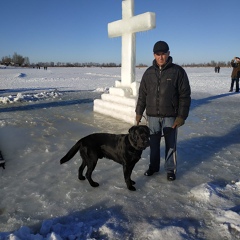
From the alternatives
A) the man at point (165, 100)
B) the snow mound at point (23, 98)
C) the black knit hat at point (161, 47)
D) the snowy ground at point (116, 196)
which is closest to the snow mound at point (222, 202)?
the snowy ground at point (116, 196)

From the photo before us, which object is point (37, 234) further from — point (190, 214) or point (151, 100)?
point (151, 100)

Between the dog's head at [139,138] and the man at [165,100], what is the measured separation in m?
0.60

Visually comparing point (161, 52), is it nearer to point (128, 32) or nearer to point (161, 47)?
point (161, 47)

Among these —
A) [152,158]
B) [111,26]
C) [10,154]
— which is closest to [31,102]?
[111,26]

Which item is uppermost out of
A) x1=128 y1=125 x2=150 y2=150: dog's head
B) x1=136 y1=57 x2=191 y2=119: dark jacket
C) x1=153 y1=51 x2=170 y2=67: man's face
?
x1=153 y1=51 x2=170 y2=67: man's face

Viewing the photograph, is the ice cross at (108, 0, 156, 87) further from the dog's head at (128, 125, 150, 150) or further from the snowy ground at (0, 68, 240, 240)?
the dog's head at (128, 125, 150, 150)

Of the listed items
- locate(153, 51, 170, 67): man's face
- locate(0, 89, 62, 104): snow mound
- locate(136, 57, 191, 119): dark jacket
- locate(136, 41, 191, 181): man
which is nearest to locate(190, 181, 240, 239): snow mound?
locate(136, 41, 191, 181): man

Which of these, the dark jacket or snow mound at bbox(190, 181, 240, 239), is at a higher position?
the dark jacket

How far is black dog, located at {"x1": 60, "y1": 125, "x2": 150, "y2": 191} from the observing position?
3230 millimetres

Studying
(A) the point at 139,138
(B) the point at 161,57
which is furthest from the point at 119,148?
(B) the point at 161,57

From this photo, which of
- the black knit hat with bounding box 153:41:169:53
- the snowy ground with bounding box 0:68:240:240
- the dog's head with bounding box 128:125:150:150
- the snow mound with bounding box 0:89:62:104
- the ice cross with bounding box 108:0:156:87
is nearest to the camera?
the snowy ground with bounding box 0:68:240:240

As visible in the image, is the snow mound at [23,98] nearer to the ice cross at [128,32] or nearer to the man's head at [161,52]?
the ice cross at [128,32]

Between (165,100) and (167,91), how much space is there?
0.44ft

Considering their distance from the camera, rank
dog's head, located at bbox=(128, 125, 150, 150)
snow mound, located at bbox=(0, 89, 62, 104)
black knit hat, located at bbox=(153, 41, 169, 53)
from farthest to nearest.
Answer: snow mound, located at bbox=(0, 89, 62, 104) < black knit hat, located at bbox=(153, 41, 169, 53) < dog's head, located at bbox=(128, 125, 150, 150)
